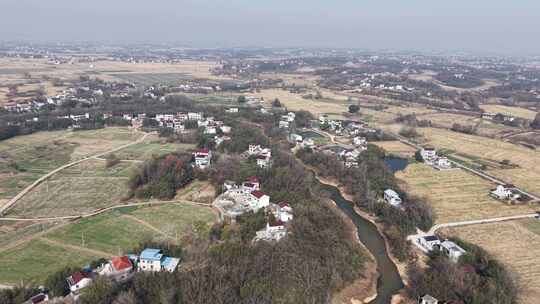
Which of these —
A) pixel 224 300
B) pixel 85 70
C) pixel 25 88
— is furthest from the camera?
pixel 85 70

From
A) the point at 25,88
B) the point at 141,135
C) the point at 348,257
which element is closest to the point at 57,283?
the point at 348,257

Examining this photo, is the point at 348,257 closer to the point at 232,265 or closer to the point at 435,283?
the point at 435,283

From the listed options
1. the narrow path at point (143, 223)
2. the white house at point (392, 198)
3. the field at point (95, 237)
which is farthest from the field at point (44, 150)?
the white house at point (392, 198)

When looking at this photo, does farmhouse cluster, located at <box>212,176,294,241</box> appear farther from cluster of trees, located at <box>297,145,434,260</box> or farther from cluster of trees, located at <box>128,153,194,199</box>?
cluster of trees, located at <box>297,145,434,260</box>

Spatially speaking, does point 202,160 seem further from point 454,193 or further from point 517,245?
point 517,245

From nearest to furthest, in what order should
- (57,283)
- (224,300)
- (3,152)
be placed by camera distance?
(224,300) < (57,283) < (3,152)

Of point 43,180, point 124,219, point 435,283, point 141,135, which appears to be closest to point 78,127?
point 141,135

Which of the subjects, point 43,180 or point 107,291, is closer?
point 107,291
